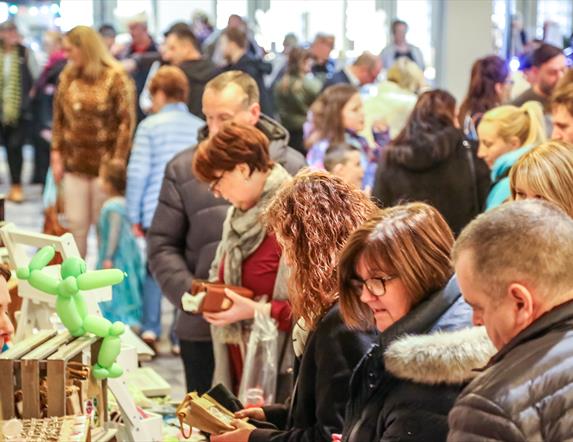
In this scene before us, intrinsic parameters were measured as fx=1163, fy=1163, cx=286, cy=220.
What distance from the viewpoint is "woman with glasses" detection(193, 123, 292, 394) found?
392 centimetres

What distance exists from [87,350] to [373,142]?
4.98 m

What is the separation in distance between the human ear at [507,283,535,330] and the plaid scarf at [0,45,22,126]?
10.9m

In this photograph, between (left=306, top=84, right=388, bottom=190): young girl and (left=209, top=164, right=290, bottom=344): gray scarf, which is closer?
(left=209, top=164, right=290, bottom=344): gray scarf

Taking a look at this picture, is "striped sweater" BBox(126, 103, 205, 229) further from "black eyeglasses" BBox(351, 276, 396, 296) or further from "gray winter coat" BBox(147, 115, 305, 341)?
"black eyeglasses" BBox(351, 276, 396, 296)

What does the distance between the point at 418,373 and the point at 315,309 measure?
2.05ft

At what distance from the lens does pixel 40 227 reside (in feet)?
35.3

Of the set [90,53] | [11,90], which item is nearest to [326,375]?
[90,53]

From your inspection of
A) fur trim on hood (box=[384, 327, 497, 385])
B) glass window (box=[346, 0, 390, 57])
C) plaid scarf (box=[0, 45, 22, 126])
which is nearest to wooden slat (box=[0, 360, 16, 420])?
fur trim on hood (box=[384, 327, 497, 385])

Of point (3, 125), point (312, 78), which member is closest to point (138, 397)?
point (312, 78)

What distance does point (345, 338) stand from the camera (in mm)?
2758

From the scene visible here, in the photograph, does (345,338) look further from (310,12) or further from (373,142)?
(310,12)

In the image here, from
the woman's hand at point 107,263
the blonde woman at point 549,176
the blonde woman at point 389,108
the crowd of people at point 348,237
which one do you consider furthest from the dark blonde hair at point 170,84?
the blonde woman at point 549,176

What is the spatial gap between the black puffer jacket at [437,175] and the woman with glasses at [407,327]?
10.4 feet

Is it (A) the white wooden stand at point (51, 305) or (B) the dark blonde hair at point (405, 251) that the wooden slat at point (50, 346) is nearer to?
(A) the white wooden stand at point (51, 305)
